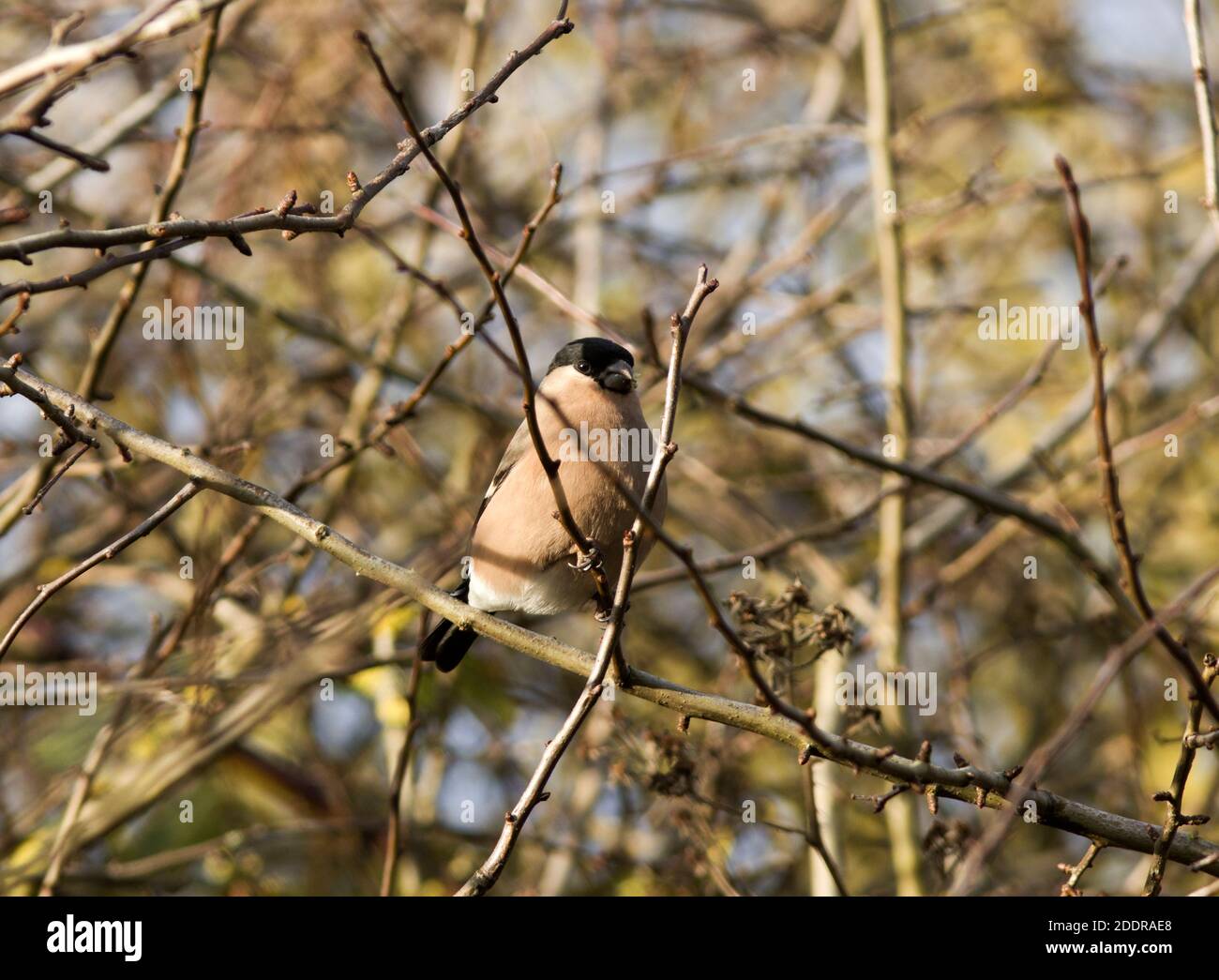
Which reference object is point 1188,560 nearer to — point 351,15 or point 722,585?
point 722,585

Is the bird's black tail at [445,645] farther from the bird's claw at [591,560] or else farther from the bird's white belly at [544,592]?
the bird's claw at [591,560]

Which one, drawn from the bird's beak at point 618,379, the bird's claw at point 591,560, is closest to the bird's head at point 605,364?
the bird's beak at point 618,379

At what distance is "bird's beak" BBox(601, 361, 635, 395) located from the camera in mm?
4084

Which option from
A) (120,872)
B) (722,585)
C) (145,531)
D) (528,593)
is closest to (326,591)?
(528,593)

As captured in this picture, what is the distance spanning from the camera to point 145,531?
2.60 m

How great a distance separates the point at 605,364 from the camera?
4.21 meters

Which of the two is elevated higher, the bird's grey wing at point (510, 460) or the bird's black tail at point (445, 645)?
the bird's grey wing at point (510, 460)

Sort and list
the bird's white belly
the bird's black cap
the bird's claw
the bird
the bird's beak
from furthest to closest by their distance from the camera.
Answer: the bird's black cap → the bird's beak → the bird's white belly → the bird → the bird's claw

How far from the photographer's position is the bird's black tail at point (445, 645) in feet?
13.2

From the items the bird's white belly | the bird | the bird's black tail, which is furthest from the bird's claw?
the bird's black tail

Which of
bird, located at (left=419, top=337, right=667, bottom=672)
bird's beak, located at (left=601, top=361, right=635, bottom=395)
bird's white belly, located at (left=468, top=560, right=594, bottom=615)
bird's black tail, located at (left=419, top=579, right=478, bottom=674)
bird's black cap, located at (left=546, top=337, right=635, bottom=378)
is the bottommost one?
bird's black tail, located at (left=419, top=579, right=478, bottom=674)

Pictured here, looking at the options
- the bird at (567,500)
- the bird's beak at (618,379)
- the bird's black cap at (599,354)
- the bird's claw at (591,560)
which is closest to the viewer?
the bird's claw at (591,560)

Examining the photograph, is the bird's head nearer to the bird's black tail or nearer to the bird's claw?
the bird's black tail

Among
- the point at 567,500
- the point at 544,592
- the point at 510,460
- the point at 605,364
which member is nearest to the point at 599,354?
the point at 605,364
